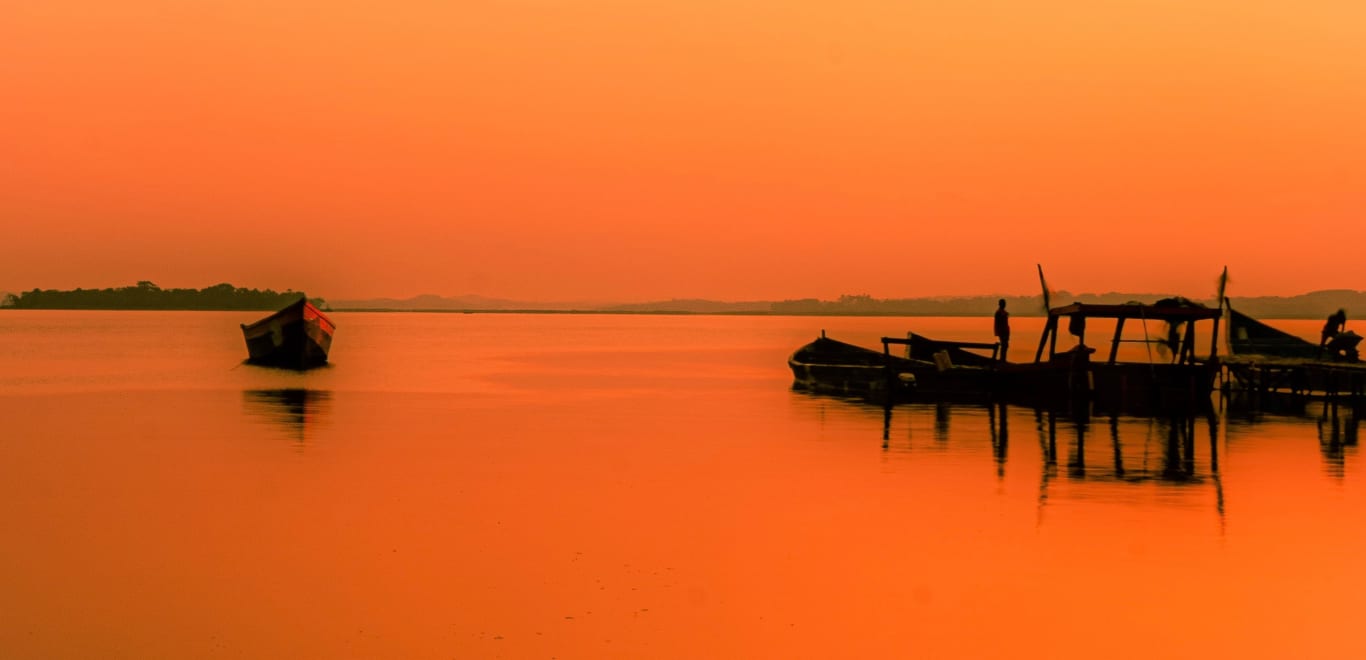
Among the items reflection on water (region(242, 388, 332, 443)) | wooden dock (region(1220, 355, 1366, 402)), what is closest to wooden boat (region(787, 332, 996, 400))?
wooden dock (region(1220, 355, 1366, 402))

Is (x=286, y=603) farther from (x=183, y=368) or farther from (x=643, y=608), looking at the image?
(x=183, y=368)

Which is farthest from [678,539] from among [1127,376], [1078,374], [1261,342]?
[1261,342]

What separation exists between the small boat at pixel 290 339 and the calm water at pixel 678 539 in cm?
2917

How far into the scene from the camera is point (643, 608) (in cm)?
1173

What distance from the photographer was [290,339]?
60031mm

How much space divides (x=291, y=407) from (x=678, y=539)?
79.4ft

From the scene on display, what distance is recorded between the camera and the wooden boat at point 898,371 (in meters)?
38.9

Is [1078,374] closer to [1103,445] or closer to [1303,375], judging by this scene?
[1103,445]

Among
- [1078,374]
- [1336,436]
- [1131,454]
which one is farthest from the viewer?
[1078,374]

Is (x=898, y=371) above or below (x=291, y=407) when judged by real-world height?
above

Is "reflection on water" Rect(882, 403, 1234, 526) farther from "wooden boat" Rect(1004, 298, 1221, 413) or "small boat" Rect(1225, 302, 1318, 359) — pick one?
"small boat" Rect(1225, 302, 1318, 359)

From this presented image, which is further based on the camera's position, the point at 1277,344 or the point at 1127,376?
the point at 1277,344

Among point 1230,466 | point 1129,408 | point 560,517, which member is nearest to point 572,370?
point 1129,408

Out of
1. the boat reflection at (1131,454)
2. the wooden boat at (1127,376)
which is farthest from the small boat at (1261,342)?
the boat reflection at (1131,454)
